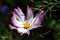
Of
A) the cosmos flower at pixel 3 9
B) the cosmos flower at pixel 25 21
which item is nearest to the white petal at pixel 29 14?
the cosmos flower at pixel 25 21

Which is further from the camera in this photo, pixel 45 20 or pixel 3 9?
pixel 3 9

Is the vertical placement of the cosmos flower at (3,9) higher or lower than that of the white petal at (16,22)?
lower

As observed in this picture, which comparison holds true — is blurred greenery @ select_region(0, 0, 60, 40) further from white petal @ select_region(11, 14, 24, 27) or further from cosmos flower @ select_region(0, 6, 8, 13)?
cosmos flower @ select_region(0, 6, 8, 13)

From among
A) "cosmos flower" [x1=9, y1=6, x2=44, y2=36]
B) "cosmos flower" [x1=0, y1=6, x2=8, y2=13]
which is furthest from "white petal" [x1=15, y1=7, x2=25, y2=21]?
"cosmos flower" [x1=0, y1=6, x2=8, y2=13]

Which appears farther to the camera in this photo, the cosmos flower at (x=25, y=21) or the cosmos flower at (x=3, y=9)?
the cosmos flower at (x=3, y=9)

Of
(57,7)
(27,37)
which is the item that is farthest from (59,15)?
(27,37)

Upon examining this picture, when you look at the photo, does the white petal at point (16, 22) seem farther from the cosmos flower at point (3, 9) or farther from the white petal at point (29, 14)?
the cosmos flower at point (3, 9)

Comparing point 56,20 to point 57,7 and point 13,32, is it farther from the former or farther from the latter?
point 13,32

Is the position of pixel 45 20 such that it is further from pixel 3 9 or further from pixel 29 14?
pixel 3 9

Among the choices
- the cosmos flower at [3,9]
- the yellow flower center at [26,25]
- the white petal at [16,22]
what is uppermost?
the white petal at [16,22]

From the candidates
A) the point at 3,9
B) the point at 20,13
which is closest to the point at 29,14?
the point at 20,13
